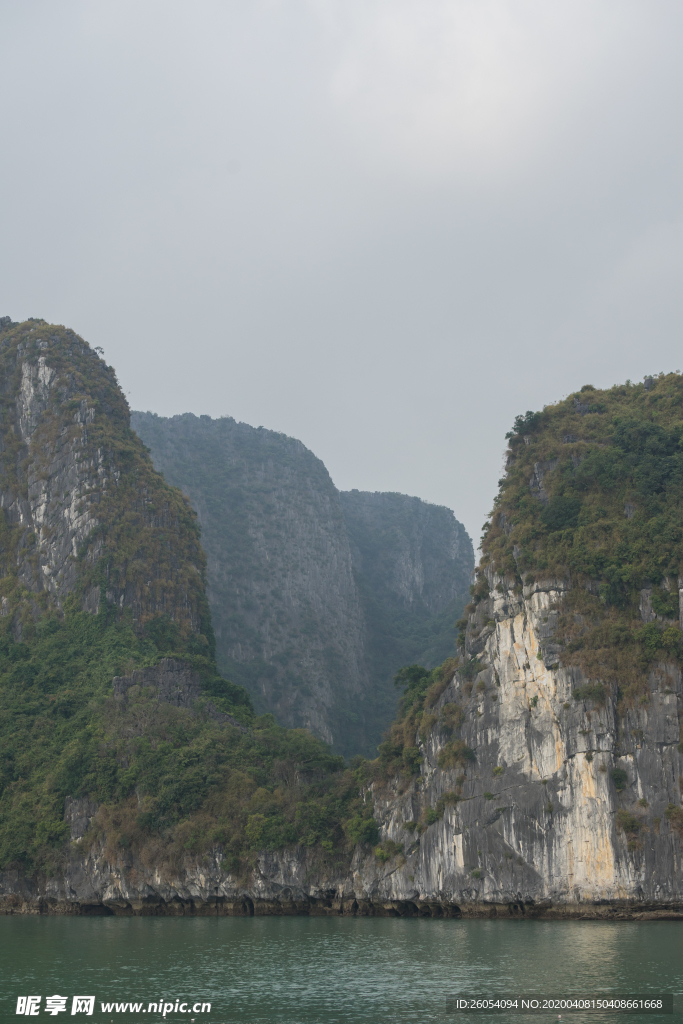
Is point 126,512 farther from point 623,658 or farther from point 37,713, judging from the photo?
point 623,658

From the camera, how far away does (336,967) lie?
2441 centimetres

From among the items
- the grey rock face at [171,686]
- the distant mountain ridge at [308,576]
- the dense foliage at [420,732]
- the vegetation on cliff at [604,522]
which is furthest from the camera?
the distant mountain ridge at [308,576]

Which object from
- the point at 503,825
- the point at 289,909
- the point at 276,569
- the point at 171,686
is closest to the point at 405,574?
the point at 276,569

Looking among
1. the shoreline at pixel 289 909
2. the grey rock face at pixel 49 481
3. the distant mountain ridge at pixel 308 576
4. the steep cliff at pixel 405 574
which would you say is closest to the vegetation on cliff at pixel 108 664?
the grey rock face at pixel 49 481

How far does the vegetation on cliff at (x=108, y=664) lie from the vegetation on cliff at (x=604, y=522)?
14201 millimetres

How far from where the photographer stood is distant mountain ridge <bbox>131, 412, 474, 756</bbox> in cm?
9162

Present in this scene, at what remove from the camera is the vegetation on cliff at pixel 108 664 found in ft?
150

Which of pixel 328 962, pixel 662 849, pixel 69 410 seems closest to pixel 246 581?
pixel 69 410

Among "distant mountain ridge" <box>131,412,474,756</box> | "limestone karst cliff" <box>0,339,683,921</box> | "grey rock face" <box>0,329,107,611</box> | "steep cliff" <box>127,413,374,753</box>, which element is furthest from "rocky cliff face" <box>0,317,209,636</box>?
"steep cliff" <box>127,413,374,753</box>

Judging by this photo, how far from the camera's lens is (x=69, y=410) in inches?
2638

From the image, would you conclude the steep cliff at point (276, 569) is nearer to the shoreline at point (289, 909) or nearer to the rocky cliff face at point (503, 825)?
the shoreline at point (289, 909)

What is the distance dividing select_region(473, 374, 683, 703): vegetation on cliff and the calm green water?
1130 cm

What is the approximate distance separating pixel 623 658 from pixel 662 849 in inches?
293

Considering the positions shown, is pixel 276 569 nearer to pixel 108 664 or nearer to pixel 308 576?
pixel 308 576
